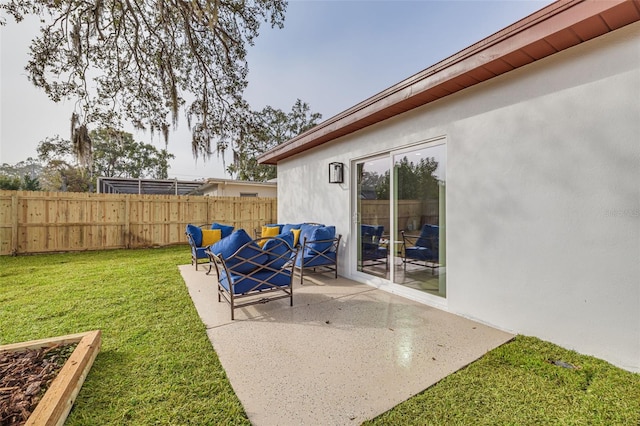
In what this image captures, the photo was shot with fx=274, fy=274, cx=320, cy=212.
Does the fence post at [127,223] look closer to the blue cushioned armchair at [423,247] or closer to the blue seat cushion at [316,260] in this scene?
the blue seat cushion at [316,260]

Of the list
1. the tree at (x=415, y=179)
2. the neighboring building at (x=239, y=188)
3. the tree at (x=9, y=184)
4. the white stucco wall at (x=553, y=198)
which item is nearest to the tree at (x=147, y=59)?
the tree at (x=415, y=179)

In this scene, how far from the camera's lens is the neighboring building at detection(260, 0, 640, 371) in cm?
219

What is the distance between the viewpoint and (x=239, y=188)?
14.5 m

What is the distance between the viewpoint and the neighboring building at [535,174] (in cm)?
219

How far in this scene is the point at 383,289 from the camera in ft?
14.6

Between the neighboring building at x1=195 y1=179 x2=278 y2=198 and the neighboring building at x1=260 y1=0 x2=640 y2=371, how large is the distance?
1092 cm

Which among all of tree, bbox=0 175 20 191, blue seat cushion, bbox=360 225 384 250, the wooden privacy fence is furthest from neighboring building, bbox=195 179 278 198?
tree, bbox=0 175 20 191

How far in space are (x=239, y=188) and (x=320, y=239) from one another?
10.5 meters

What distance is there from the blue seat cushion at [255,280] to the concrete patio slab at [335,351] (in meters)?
0.32

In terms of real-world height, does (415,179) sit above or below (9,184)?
below

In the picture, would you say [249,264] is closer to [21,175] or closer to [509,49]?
[509,49]

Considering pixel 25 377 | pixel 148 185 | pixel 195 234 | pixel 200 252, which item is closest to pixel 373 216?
pixel 200 252

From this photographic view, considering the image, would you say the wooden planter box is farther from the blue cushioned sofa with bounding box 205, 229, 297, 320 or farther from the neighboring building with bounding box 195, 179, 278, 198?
the neighboring building with bounding box 195, 179, 278, 198

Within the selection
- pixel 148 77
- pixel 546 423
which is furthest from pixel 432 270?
pixel 148 77
